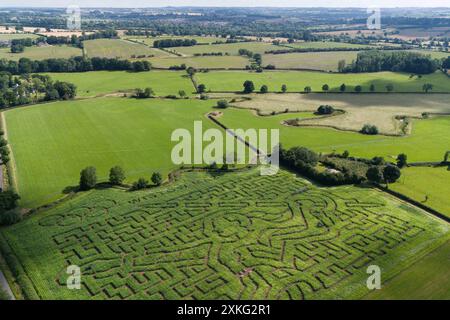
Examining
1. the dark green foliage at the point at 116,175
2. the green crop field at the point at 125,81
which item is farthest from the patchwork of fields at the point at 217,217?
the green crop field at the point at 125,81

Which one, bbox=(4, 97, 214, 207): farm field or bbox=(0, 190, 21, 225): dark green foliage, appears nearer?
bbox=(0, 190, 21, 225): dark green foliage

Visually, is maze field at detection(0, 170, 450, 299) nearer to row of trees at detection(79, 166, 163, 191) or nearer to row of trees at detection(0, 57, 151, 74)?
row of trees at detection(79, 166, 163, 191)

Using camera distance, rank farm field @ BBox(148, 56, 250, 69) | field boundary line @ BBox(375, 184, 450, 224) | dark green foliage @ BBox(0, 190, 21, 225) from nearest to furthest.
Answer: dark green foliage @ BBox(0, 190, 21, 225) → field boundary line @ BBox(375, 184, 450, 224) → farm field @ BBox(148, 56, 250, 69)

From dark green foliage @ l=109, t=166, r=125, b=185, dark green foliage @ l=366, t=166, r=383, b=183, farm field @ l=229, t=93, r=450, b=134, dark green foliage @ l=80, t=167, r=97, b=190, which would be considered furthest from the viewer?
farm field @ l=229, t=93, r=450, b=134

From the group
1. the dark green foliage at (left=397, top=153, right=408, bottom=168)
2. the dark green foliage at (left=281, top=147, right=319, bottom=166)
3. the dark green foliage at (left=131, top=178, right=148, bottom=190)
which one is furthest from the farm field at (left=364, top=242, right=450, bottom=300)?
the dark green foliage at (left=131, top=178, right=148, bottom=190)

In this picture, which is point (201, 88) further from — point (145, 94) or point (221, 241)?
point (221, 241)

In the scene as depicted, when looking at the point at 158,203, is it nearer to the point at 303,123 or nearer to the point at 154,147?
the point at 154,147

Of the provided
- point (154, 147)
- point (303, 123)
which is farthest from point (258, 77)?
point (154, 147)

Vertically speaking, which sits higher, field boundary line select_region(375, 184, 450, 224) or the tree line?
the tree line
